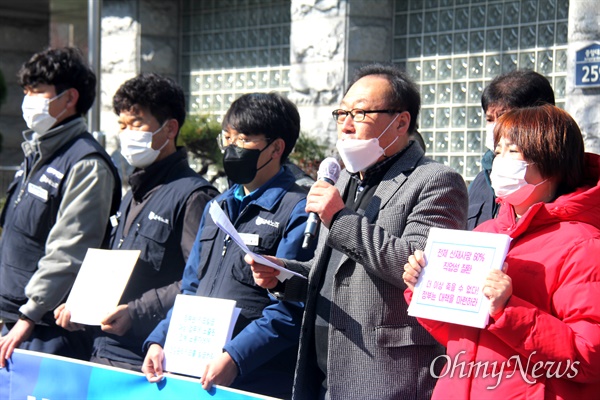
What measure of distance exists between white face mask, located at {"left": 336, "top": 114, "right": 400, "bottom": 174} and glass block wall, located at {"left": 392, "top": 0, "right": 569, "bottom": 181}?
408cm

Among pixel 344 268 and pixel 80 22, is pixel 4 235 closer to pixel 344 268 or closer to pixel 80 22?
pixel 344 268

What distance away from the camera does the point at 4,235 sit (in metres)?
5.25

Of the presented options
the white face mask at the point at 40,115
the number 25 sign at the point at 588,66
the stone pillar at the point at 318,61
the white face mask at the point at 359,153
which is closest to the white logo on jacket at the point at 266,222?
the white face mask at the point at 359,153

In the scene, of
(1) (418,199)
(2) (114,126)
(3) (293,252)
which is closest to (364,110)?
(1) (418,199)

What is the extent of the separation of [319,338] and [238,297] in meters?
0.57

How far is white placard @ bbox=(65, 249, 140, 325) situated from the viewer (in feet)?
14.4

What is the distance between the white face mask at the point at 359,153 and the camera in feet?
11.8

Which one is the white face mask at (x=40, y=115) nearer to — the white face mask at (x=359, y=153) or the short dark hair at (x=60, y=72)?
the short dark hair at (x=60, y=72)

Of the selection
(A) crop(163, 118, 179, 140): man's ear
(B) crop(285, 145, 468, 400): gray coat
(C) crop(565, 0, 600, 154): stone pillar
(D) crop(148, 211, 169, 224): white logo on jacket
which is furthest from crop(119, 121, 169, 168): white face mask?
(C) crop(565, 0, 600, 154): stone pillar

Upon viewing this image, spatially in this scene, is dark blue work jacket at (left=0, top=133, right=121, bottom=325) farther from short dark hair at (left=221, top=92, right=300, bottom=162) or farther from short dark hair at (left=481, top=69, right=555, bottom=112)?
short dark hair at (left=481, top=69, right=555, bottom=112)

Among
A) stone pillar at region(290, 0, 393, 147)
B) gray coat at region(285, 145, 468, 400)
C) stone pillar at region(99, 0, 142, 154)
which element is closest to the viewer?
gray coat at region(285, 145, 468, 400)

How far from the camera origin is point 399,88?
3707 mm

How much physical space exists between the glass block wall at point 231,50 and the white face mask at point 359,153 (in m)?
5.85

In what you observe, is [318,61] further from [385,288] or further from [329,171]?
[385,288]
